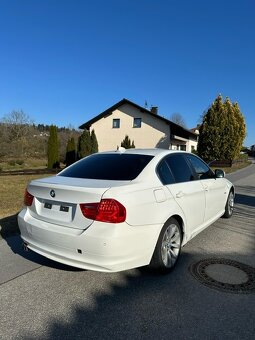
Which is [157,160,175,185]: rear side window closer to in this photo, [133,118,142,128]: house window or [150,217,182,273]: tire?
[150,217,182,273]: tire

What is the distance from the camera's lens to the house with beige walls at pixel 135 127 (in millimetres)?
31531

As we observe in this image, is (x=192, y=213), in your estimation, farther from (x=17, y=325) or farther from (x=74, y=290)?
(x=17, y=325)

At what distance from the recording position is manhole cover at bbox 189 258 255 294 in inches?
139

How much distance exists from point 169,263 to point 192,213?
34.8 inches

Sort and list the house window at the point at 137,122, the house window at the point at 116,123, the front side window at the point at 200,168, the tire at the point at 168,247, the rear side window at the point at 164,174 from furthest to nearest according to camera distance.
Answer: the house window at the point at 116,123 → the house window at the point at 137,122 → the front side window at the point at 200,168 → the rear side window at the point at 164,174 → the tire at the point at 168,247

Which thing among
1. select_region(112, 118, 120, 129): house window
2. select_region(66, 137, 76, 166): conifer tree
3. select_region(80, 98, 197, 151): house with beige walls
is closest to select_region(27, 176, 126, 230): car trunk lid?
select_region(66, 137, 76, 166): conifer tree

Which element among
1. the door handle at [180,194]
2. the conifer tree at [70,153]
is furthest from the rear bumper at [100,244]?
the conifer tree at [70,153]

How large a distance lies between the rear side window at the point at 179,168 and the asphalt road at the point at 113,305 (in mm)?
1170

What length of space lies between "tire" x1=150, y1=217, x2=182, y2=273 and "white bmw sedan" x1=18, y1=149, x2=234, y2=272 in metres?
0.01

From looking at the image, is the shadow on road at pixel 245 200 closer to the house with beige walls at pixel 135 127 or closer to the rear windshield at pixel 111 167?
the rear windshield at pixel 111 167

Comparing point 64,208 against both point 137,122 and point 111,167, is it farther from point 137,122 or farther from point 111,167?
point 137,122

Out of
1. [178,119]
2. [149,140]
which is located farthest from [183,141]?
[178,119]

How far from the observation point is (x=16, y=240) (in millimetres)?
5145

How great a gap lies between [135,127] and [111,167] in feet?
95.3
